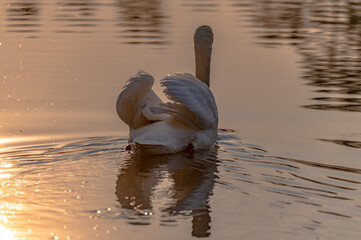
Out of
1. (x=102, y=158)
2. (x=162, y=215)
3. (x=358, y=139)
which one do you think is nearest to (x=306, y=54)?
(x=358, y=139)

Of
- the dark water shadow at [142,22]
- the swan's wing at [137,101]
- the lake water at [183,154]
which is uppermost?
the swan's wing at [137,101]

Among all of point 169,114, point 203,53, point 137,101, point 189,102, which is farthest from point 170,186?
point 203,53

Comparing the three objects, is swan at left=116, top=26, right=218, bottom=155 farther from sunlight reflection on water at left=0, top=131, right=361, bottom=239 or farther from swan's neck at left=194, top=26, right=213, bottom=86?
swan's neck at left=194, top=26, right=213, bottom=86

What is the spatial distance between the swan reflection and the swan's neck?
193cm

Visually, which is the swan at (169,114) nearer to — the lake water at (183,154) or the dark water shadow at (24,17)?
the lake water at (183,154)

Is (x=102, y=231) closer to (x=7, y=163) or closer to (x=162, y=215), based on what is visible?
(x=162, y=215)

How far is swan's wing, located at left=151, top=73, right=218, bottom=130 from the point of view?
11367 mm

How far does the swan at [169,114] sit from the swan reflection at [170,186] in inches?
7.7

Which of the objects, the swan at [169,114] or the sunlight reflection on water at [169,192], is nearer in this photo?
the sunlight reflection on water at [169,192]

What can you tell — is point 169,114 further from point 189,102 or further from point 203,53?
point 203,53

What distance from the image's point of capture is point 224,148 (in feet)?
39.9

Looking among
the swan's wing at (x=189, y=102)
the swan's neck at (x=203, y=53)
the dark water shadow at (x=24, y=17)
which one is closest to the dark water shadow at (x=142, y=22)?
the dark water shadow at (x=24, y=17)

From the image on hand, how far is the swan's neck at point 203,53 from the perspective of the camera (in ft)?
45.0

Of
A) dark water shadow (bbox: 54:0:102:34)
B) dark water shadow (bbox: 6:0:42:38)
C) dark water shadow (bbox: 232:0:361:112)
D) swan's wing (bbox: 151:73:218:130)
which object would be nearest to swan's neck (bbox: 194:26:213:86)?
swan's wing (bbox: 151:73:218:130)
